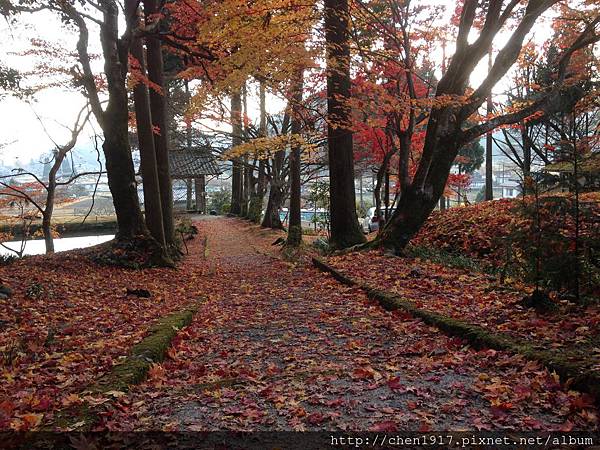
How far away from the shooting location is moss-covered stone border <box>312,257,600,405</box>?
3.21 metres

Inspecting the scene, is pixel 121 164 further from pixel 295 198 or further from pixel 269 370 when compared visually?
pixel 269 370

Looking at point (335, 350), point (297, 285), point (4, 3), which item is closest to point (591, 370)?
point (335, 350)

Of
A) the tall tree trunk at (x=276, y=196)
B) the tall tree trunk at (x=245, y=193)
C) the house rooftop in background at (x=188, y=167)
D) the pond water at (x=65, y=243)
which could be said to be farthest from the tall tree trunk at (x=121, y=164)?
the house rooftop in background at (x=188, y=167)

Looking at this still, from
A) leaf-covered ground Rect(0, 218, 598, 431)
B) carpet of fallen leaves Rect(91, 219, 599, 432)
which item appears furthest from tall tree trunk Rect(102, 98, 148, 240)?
carpet of fallen leaves Rect(91, 219, 599, 432)

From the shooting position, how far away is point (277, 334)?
19.0ft

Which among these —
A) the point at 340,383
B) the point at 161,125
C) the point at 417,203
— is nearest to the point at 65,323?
the point at 340,383

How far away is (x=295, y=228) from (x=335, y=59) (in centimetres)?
617

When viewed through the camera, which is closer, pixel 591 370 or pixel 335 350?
pixel 591 370

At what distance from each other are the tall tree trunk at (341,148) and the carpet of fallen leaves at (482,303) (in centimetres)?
216

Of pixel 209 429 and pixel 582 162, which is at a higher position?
pixel 582 162

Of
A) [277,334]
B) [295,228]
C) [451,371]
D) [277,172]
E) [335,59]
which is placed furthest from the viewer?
[277,172]

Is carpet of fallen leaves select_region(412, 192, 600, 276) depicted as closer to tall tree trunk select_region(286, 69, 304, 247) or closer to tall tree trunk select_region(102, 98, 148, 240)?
tall tree trunk select_region(286, 69, 304, 247)

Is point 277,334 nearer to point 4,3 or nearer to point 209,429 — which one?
point 209,429

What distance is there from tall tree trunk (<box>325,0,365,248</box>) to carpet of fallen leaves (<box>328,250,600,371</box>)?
85.0 inches
